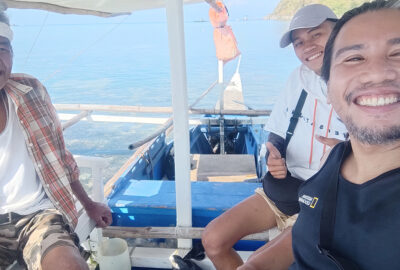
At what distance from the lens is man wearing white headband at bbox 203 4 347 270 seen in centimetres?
168

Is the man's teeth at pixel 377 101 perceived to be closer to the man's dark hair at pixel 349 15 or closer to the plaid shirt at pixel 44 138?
the man's dark hair at pixel 349 15

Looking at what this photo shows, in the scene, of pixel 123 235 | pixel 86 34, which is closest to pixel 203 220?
pixel 123 235

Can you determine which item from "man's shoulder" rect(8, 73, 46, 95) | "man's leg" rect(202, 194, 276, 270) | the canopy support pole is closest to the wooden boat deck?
the canopy support pole

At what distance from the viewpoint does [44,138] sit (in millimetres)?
1656

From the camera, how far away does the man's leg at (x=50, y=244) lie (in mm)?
1357

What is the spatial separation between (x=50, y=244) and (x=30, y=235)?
17cm

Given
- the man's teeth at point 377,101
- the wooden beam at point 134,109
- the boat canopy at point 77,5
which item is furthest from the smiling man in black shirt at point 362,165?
the wooden beam at point 134,109

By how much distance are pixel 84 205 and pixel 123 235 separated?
330 mm

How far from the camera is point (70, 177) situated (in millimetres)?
1807

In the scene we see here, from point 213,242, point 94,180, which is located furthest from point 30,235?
point 213,242

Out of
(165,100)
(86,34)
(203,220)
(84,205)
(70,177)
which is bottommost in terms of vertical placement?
(165,100)

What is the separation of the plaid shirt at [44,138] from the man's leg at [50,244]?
106mm

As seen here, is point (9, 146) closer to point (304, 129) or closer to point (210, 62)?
point (304, 129)

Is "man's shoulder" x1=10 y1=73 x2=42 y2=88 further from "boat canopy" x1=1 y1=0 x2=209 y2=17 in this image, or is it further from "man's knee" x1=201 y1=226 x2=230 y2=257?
"man's knee" x1=201 y1=226 x2=230 y2=257
